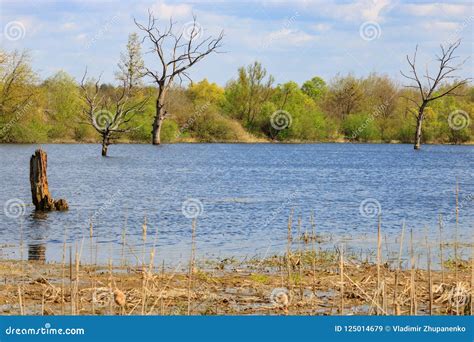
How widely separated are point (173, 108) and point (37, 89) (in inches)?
766

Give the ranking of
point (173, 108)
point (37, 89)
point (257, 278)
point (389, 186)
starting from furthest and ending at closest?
point (173, 108) < point (37, 89) < point (389, 186) < point (257, 278)

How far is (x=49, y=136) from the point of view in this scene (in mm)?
78438

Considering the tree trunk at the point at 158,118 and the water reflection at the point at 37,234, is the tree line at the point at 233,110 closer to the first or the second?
the tree trunk at the point at 158,118

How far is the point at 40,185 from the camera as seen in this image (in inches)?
881

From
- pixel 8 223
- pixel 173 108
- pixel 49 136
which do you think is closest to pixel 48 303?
pixel 8 223

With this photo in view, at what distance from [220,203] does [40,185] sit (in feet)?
22.8

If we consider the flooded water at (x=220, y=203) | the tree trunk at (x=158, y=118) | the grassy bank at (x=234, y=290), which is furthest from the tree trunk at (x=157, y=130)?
the grassy bank at (x=234, y=290)

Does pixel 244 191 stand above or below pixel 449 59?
below

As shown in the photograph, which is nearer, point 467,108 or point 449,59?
point 449,59

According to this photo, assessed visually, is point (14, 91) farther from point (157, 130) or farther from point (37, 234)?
point (37, 234)

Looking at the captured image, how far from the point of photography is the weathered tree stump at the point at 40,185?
2155cm

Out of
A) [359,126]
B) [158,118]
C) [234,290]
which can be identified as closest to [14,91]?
[158,118]

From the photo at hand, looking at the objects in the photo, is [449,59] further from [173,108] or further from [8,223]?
[8,223]

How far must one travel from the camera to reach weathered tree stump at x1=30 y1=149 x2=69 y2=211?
70.7 ft
